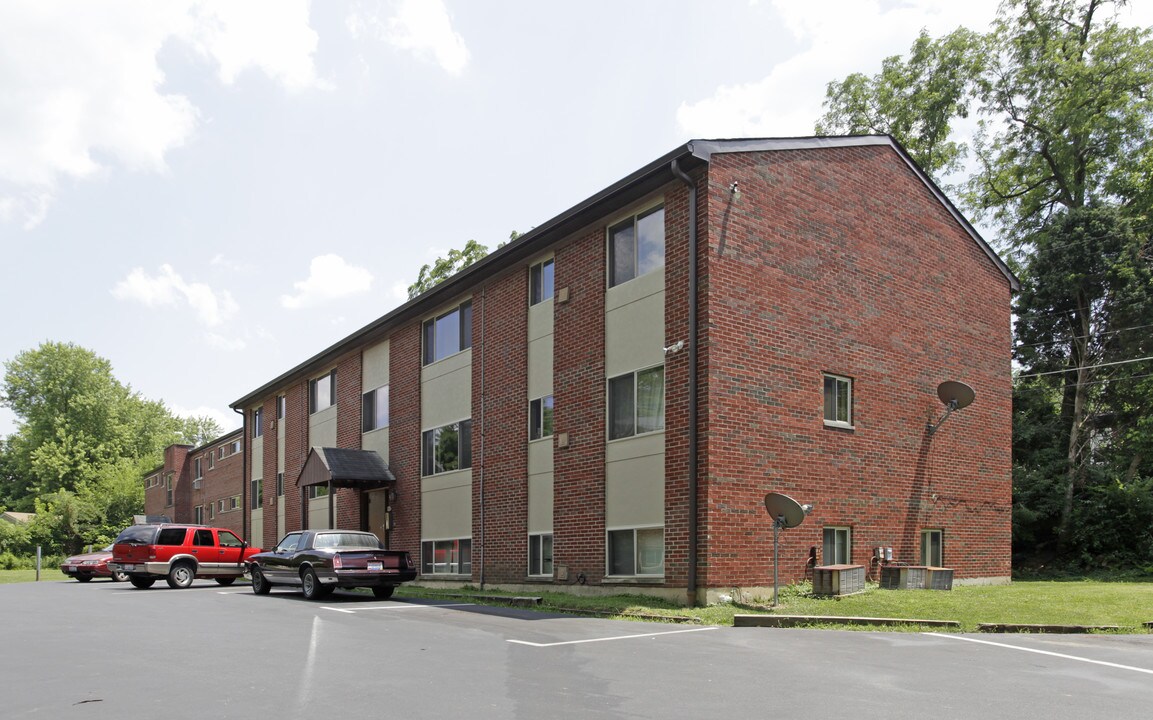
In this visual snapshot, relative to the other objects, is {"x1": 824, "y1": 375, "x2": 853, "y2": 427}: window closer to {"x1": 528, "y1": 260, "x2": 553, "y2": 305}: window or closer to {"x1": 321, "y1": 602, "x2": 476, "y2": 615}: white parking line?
{"x1": 528, "y1": 260, "x2": 553, "y2": 305}: window

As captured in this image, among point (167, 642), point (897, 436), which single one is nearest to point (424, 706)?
point (167, 642)

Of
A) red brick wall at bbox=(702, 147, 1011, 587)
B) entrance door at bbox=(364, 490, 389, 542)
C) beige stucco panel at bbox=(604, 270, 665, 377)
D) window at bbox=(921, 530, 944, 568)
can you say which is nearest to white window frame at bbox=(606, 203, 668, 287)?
beige stucco panel at bbox=(604, 270, 665, 377)

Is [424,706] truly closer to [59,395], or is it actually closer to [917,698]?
[917,698]

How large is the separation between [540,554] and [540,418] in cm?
295

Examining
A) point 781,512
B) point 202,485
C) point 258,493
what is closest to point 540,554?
point 781,512

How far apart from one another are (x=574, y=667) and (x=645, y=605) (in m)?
6.61

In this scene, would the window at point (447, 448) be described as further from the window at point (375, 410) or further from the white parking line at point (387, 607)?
the white parking line at point (387, 607)

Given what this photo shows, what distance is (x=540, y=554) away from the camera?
2042 centimetres

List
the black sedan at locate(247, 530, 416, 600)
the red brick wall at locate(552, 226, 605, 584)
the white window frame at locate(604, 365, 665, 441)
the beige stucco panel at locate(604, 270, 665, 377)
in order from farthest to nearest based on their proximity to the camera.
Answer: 1. the black sedan at locate(247, 530, 416, 600)
2. the red brick wall at locate(552, 226, 605, 584)
3. the beige stucco panel at locate(604, 270, 665, 377)
4. the white window frame at locate(604, 365, 665, 441)

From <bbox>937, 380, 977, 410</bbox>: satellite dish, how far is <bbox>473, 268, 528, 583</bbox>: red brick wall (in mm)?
9039

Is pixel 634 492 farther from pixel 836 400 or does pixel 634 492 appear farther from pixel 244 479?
pixel 244 479

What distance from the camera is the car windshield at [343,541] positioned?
19953mm

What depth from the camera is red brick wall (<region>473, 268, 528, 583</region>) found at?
21297 mm

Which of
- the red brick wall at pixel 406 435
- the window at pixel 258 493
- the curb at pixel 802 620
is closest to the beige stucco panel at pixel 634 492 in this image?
the curb at pixel 802 620
